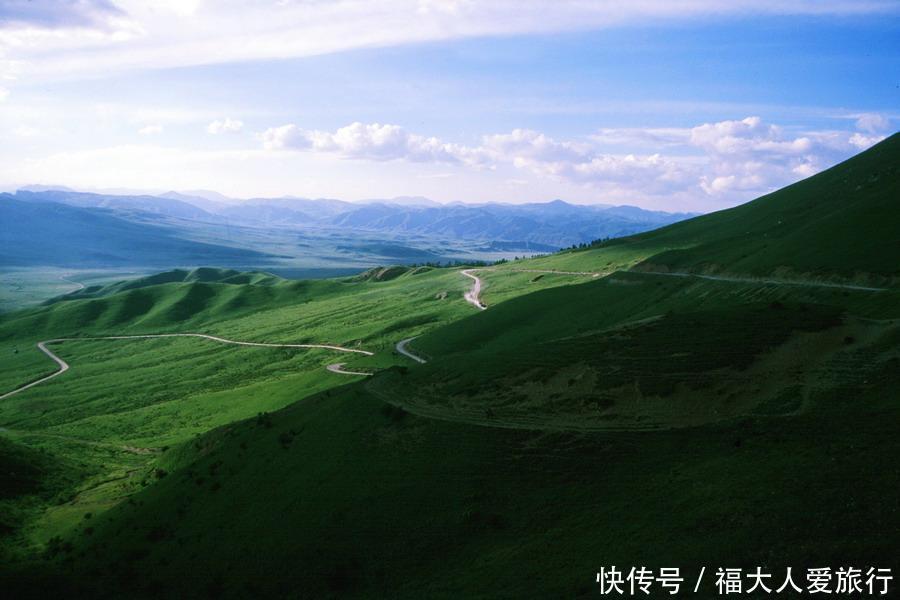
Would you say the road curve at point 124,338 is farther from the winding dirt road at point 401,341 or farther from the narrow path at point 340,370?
the narrow path at point 340,370

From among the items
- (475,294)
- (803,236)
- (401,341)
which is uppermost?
(803,236)

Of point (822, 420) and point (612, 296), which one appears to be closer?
point (822, 420)

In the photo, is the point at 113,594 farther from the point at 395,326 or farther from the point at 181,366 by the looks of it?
the point at 181,366

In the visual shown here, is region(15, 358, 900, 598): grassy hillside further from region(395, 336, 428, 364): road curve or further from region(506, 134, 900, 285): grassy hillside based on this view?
region(395, 336, 428, 364): road curve

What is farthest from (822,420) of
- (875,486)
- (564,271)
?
(564,271)

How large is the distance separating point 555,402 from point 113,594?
2826 cm

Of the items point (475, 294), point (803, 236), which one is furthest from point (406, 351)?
point (803, 236)

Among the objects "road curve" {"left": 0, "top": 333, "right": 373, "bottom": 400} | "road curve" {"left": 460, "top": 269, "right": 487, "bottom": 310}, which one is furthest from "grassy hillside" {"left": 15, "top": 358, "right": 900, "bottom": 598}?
"road curve" {"left": 460, "top": 269, "right": 487, "bottom": 310}

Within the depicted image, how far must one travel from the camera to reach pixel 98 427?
285 feet

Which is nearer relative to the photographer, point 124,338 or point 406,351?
point 406,351

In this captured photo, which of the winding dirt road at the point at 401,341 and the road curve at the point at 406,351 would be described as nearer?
the winding dirt road at the point at 401,341

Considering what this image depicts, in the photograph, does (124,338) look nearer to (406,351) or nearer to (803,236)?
(406,351)

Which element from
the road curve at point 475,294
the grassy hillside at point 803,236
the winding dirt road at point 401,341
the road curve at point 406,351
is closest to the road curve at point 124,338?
the winding dirt road at point 401,341

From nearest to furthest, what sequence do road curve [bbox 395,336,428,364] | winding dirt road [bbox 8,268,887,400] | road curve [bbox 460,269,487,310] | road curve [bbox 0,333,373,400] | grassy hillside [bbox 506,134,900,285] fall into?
grassy hillside [bbox 506,134,900,285] < winding dirt road [bbox 8,268,887,400] < road curve [bbox 395,336,428,364] < road curve [bbox 0,333,373,400] < road curve [bbox 460,269,487,310]
